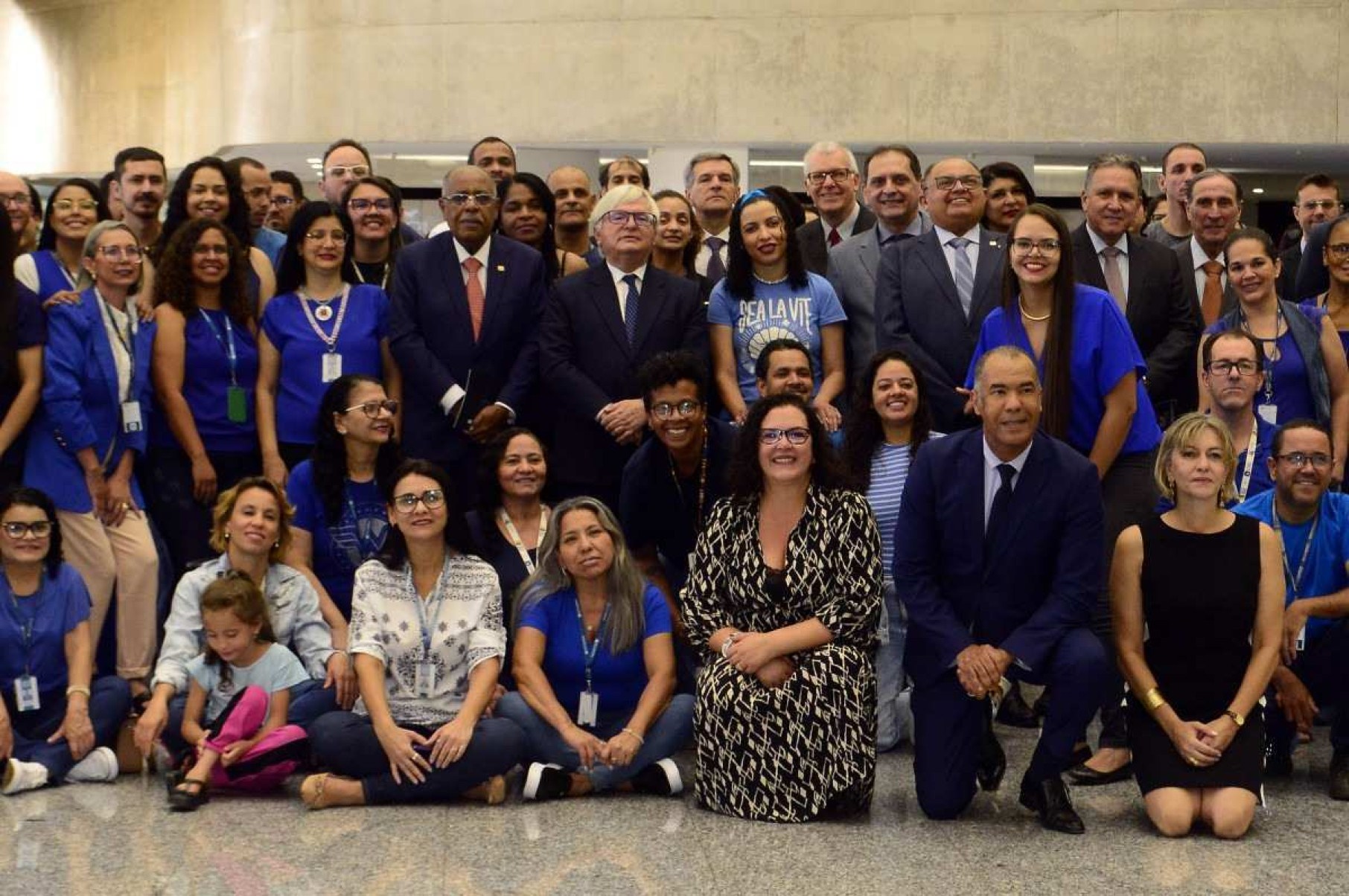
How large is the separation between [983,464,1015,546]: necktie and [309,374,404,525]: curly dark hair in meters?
2.27

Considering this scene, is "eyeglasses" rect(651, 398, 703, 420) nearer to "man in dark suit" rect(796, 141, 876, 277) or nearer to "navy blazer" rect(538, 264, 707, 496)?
"navy blazer" rect(538, 264, 707, 496)

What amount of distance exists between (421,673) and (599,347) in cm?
162

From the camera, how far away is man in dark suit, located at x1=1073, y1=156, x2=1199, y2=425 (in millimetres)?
6422

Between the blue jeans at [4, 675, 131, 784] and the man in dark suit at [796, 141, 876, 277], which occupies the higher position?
the man in dark suit at [796, 141, 876, 277]

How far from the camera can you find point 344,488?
20.7 feet

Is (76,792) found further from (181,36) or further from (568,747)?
(181,36)

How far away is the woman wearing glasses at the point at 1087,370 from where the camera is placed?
223 inches

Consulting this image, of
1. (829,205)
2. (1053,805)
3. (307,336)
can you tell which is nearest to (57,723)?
(307,336)

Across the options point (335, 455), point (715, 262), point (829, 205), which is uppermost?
point (829, 205)

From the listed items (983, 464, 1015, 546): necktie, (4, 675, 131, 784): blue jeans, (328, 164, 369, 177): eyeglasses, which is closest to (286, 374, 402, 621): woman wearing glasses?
(4, 675, 131, 784): blue jeans

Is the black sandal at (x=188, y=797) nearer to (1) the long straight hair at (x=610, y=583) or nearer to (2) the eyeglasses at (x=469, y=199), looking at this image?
(1) the long straight hair at (x=610, y=583)

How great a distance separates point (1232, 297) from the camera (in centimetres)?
672

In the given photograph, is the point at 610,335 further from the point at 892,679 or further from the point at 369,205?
the point at 892,679

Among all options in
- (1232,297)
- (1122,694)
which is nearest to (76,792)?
(1122,694)
